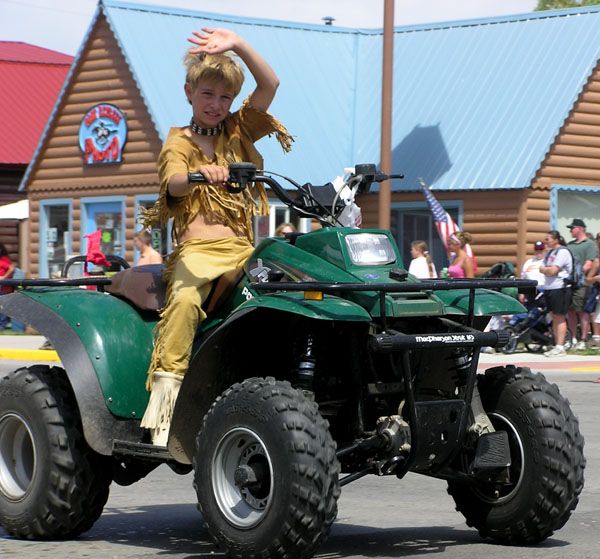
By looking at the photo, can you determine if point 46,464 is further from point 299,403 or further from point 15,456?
point 299,403

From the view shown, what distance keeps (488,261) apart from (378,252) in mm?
18958

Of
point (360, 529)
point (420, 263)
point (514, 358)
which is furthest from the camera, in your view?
point (420, 263)

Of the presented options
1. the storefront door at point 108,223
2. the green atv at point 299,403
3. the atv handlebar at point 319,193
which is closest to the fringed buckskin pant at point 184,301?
the green atv at point 299,403

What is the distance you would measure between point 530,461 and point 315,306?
1.30m

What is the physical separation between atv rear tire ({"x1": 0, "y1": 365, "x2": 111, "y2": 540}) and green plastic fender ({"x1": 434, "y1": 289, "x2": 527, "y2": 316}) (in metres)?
1.91

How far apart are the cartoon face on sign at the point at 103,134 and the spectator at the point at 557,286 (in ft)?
31.7

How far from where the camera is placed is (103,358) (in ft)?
23.3

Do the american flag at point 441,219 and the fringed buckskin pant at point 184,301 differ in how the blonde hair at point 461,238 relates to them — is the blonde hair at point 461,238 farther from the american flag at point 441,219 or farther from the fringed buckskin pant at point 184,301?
the fringed buckskin pant at point 184,301

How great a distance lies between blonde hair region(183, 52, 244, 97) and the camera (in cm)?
711

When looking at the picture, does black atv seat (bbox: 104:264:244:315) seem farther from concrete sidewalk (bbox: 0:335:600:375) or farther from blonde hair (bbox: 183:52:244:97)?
concrete sidewalk (bbox: 0:335:600:375)

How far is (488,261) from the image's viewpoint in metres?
25.2

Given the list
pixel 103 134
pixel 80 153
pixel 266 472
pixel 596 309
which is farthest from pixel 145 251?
pixel 266 472

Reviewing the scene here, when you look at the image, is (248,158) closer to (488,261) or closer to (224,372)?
(224,372)

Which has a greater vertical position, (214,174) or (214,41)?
(214,41)
